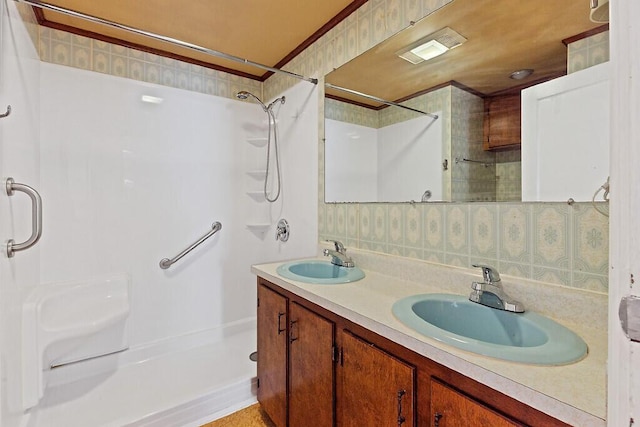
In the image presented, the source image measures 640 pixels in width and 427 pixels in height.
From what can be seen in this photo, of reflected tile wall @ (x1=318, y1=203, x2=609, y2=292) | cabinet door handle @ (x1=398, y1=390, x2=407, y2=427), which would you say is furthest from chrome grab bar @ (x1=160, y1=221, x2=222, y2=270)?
cabinet door handle @ (x1=398, y1=390, x2=407, y2=427)

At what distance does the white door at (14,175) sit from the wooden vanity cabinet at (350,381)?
1066 millimetres

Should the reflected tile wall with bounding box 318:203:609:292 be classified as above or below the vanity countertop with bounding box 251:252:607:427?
above

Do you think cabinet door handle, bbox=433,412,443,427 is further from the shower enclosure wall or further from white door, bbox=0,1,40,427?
white door, bbox=0,1,40,427

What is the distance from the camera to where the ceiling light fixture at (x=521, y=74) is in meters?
1.04

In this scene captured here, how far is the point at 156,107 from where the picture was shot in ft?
7.37

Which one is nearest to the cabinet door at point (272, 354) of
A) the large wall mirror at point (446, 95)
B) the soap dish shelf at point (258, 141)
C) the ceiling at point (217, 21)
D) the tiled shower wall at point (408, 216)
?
the tiled shower wall at point (408, 216)

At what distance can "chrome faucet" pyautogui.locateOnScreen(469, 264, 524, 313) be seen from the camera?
94 centimetres

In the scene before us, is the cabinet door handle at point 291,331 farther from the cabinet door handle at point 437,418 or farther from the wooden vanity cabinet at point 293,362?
the cabinet door handle at point 437,418

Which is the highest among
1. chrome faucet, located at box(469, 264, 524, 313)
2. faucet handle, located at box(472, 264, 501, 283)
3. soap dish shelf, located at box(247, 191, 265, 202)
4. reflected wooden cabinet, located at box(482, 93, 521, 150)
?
reflected wooden cabinet, located at box(482, 93, 521, 150)

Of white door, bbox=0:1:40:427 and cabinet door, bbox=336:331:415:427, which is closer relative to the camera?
cabinet door, bbox=336:331:415:427

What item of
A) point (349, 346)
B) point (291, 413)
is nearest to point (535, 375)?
point (349, 346)

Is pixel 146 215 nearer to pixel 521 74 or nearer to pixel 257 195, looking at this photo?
pixel 257 195

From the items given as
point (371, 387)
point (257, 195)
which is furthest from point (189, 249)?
point (371, 387)

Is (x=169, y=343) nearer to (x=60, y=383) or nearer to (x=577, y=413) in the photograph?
(x=60, y=383)
